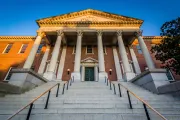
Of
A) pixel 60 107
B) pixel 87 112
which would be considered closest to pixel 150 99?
pixel 87 112

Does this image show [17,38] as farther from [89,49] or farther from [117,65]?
[117,65]

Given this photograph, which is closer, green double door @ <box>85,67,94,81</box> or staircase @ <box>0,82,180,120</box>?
staircase @ <box>0,82,180,120</box>

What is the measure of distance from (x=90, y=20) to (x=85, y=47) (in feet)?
15.5

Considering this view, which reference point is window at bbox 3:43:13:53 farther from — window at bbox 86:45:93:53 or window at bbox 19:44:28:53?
window at bbox 86:45:93:53

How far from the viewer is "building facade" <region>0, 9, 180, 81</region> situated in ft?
51.5

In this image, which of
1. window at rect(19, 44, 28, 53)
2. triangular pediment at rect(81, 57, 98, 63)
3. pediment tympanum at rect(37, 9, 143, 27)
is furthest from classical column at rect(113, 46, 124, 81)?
window at rect(19, 44, 28, 53)

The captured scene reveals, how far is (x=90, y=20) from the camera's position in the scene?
17.5 meters

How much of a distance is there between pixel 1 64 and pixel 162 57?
2227 cm

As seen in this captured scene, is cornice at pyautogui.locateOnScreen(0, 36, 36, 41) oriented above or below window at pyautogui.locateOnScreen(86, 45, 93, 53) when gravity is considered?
above

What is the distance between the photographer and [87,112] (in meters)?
4.06

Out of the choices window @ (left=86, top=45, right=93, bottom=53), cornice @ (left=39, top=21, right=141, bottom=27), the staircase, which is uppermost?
cornice @ (left=39, top=21, right=141, bottom=27)

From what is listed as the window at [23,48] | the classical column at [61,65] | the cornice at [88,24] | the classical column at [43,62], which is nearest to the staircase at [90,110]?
the classical column at [61,65]

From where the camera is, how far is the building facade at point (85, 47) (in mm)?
15690

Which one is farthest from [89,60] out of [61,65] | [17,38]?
[17,38]
